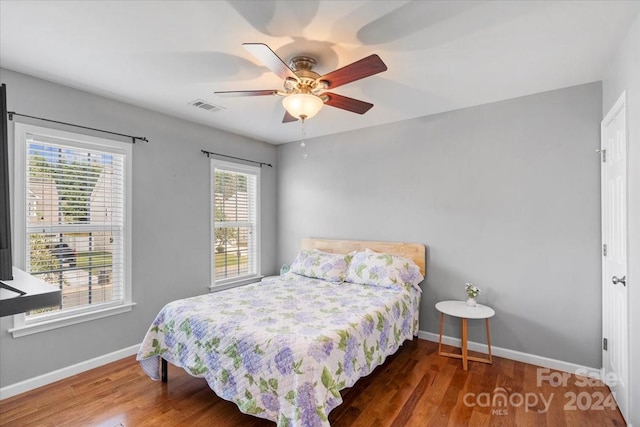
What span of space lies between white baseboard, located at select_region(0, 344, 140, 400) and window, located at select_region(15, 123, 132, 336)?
421 millimetres

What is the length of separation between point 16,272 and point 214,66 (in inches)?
76.3

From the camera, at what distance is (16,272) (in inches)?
39.0

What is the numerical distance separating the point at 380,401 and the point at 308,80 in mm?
2421

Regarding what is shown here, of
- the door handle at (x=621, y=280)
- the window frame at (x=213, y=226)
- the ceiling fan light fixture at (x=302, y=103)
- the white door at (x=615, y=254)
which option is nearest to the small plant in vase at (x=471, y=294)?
the white door at (x=615, y=254)

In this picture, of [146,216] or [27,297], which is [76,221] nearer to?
[146,216]

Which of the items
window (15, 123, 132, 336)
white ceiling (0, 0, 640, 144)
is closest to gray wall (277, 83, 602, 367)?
white ceiling (0, 0, 640, 144)

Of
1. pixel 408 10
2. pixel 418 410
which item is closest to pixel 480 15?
pixel 408 10

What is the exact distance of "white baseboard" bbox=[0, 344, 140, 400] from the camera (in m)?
2.43

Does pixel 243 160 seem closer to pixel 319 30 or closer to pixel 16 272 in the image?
pixel 319 30

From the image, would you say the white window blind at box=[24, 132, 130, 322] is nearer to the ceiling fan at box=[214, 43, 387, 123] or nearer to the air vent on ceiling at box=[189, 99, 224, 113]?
the air vent on ceiling at box=[189, 99, 224, 113]

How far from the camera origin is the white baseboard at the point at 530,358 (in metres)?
2.71

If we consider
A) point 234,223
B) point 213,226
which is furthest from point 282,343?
point 234,223

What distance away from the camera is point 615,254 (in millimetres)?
2342

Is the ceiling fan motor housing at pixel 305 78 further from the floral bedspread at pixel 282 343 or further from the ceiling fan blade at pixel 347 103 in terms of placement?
the floral bedspread at pixel 282 343
